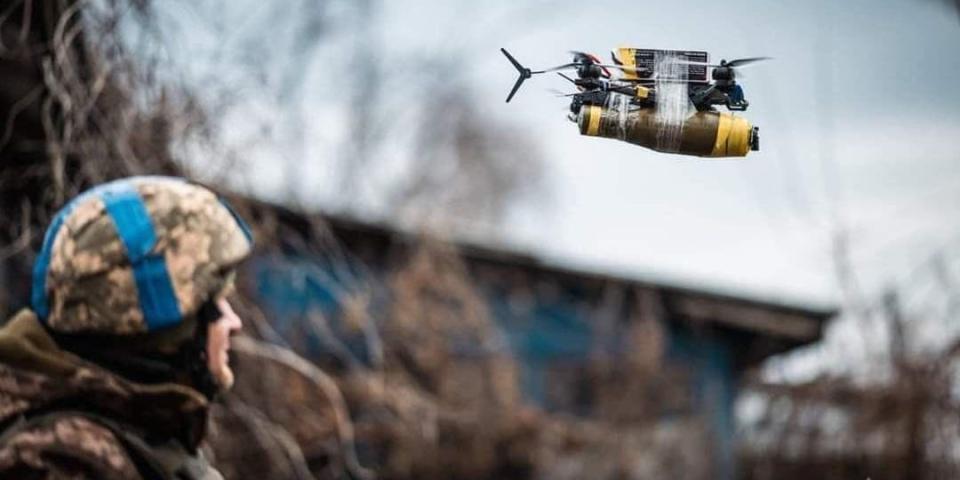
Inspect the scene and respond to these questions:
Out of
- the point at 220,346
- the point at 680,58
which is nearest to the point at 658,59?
the point at 680,58

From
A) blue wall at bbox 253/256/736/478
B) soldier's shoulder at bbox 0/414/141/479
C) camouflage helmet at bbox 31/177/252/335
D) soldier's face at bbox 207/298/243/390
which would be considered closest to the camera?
soldier's shoulder at bbox 0/414/141/479

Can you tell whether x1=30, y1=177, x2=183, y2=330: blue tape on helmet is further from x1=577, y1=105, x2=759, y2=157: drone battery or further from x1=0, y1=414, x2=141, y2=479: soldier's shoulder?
x1=577, y1=105, x2=759, y2=157: drone battery

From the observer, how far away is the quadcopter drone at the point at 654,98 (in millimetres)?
1472

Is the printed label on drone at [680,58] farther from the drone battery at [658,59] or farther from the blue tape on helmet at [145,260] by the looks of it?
the blue tape on helmet at [145,260]

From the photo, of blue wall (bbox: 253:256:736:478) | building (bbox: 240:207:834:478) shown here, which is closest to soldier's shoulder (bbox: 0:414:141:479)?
building (bbox: 240:207:834:478)

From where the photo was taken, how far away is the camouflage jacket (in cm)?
220

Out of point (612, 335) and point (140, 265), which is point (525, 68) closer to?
point (140, 265)

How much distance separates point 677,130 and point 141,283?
1301mm

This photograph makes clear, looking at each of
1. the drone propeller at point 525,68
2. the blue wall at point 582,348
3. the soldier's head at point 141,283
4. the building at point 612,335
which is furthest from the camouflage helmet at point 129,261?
the blue wall at point 582,348

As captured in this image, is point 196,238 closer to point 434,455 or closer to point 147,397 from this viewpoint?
point 147,397

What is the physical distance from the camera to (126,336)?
2.46 meters


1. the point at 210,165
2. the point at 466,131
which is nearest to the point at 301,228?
the point at 210,165

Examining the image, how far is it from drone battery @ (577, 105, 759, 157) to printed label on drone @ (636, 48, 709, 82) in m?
0.05

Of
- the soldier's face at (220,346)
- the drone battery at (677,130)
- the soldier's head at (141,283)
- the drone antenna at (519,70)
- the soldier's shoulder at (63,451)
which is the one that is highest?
the drone antenna at (519,70)
